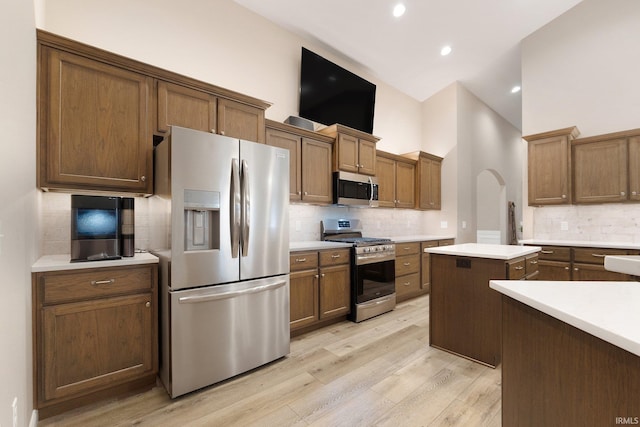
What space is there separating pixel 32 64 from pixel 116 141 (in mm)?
573

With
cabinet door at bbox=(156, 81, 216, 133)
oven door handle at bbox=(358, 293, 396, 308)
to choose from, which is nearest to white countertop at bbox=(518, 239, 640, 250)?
oven door handle at bbox=(358, 293, 396, 308)

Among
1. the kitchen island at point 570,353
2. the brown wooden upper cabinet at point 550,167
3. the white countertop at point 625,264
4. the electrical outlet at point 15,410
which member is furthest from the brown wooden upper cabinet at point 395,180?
the electrical outlet at point 15,410

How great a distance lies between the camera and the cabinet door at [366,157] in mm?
3938

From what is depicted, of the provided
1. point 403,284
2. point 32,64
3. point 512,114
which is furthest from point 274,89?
point 512,114

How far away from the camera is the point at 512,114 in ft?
23.1

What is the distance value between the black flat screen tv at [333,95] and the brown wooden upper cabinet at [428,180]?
1.20 m

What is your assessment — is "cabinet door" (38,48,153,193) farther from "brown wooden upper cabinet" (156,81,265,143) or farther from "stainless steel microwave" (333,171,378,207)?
"stainless steel microwave" (333,171,378,207)

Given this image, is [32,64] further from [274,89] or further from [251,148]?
[274,89]

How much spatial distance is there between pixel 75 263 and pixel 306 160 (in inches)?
92.8

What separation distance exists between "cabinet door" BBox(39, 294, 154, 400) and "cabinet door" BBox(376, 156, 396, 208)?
3430 millimetres

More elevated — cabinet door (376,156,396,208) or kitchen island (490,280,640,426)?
cabinet door (376,156,396,208)

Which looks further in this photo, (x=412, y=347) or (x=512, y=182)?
(x=512, y=182)

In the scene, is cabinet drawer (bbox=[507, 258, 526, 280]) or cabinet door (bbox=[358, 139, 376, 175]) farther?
cabinet door (bbox=[358, 139, 376, 175])

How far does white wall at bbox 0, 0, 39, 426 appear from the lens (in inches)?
43.2
